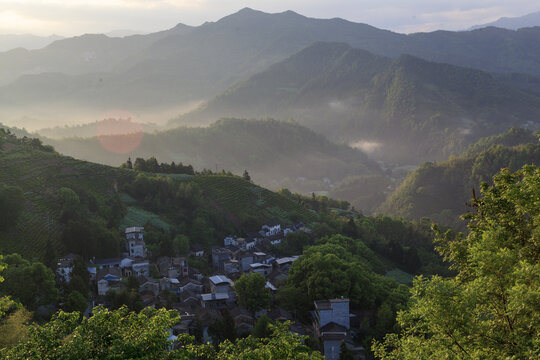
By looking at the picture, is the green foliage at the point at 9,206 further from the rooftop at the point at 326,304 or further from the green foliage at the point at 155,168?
the green foliage at the point at 155,168

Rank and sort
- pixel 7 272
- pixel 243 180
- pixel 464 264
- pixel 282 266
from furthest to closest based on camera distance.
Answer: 1. pixel 243 180
2. pixel 282 266
3. pixel 7 272
4. pixel 464 264

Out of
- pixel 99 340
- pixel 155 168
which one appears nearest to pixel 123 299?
pixel 99 340

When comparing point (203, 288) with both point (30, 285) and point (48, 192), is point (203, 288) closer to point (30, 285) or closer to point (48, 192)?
point (30, 285)

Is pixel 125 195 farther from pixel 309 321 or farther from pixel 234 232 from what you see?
pixel 309 321

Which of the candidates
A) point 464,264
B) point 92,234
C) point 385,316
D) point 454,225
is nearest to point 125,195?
point 92,234

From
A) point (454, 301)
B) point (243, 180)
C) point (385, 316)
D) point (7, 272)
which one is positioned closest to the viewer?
point (454, 301)

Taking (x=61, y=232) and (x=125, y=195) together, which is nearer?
(x=61, y=232)

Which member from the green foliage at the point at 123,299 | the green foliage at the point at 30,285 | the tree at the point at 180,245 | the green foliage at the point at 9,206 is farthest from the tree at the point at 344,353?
the green foliage at the point at 9,206

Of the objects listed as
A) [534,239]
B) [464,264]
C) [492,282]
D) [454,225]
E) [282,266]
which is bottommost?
[454,225]

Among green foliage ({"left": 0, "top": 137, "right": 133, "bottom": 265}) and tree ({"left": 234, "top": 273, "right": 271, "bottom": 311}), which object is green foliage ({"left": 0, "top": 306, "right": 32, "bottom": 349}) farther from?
green foliage ({"left": 0, "top": 137, "right": 133, "bottom": 265})
